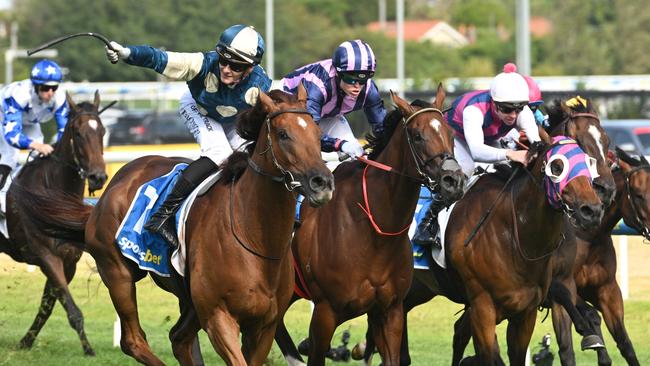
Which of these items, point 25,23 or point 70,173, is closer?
point 70,173

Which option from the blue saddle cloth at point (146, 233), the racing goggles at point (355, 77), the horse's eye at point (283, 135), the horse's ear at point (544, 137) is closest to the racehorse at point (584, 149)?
the horse's ear at point (544, 137)

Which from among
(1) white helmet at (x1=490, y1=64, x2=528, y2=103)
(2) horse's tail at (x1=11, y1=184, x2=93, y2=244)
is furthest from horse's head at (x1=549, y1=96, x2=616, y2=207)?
(2) horse's tail at (x1=11, y1=184, x2=93, y2=244)

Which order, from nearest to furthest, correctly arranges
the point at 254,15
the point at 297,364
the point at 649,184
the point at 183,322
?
the point at 183,322, the point at 297,364, the point at 649,184, the point at 254,15

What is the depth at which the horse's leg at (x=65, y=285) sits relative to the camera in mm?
9117

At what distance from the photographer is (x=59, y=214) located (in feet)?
26.6

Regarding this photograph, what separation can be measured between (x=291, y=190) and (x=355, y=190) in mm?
1285

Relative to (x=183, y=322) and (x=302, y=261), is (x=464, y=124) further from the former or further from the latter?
(x=183, y=322)

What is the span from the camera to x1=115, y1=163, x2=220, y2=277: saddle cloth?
6.99 m

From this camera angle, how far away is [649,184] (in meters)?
8.40

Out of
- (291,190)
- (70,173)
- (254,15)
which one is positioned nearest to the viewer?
(291,190)

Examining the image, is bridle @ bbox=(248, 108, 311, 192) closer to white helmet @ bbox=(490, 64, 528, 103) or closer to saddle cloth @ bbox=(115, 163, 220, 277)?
saddle cloth @ bbox=(115, 163, 220, 277)

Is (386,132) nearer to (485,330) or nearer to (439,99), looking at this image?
(439,99)

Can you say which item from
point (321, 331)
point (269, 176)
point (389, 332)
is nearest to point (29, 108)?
point (321, 331)

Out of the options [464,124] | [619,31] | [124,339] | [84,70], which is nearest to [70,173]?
[124,339]
